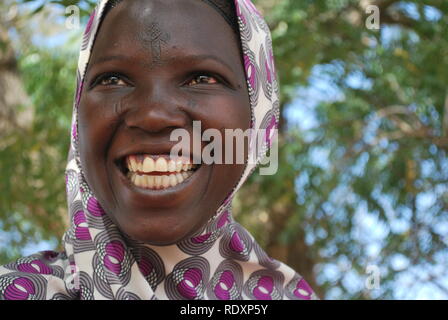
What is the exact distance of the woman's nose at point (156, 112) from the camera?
5.49ft

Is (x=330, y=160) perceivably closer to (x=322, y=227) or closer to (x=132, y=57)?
(x=322, y=227)

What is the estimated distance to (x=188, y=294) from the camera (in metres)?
1.87

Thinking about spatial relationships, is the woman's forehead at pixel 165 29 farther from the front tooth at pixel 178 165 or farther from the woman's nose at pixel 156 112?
the front tooth at pixel 178 165

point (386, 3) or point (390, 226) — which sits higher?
point (386, 3)

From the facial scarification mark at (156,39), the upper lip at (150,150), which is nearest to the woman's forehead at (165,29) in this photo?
the facial scarification mark at (156,39)

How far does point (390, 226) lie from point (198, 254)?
3143 mm

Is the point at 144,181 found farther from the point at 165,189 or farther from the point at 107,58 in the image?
the point at 107,58

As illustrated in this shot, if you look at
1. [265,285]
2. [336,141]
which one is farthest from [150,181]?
Answer: [336,141]

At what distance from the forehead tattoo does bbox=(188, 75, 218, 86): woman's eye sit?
4.0 inches

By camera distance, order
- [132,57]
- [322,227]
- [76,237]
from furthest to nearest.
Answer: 1. [322,227]
2. [76,237]
3. [132,57]

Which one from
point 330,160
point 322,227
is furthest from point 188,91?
point 322,227

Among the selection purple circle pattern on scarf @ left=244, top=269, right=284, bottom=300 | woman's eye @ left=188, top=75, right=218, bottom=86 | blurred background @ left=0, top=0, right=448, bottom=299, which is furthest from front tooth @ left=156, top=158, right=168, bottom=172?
blurred background @ left=0, top=0, right=448, bottom=299

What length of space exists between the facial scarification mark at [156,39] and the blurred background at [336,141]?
2.23m

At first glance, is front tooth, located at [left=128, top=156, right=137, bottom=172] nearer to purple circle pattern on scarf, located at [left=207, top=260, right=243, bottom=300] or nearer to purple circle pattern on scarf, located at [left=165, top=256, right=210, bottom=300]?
purple circle pattern on scarf, located at [left=165, top=256, right=210, bottom=300]
